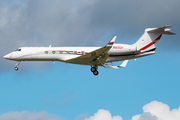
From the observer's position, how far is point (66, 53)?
3262cm

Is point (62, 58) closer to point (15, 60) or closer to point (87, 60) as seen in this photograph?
point (87, 60)

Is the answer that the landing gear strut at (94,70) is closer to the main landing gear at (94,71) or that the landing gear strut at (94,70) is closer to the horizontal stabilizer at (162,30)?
the main landing gear at (94,71)

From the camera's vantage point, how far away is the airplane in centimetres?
3188

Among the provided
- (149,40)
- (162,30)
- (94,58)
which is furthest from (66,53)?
(162,30)

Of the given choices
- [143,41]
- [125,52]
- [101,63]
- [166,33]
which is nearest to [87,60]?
[101,63]

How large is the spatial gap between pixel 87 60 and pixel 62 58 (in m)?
2.97

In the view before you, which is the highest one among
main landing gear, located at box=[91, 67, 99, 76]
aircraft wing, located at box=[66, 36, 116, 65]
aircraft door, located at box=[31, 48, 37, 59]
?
aircraft door, located at box=[31, 48, 37, 59]

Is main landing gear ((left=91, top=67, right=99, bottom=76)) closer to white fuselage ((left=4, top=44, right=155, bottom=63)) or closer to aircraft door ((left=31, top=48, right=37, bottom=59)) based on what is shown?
white fuselage ((left=4, top=44, right=155, bottom=63))

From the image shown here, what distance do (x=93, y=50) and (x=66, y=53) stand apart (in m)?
2.93

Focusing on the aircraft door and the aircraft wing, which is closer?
the aircraft wing

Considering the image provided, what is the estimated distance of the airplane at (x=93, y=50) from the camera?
1255 inches

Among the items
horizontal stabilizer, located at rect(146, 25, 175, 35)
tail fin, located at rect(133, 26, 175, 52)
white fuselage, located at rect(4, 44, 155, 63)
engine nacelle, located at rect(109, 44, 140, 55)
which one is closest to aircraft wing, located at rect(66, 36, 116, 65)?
white fuselage, located at rect(4, 44, 155, 63)

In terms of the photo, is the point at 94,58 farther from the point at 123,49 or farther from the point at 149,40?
the point at 149,40

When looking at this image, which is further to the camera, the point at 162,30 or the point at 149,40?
the point at 149,40
